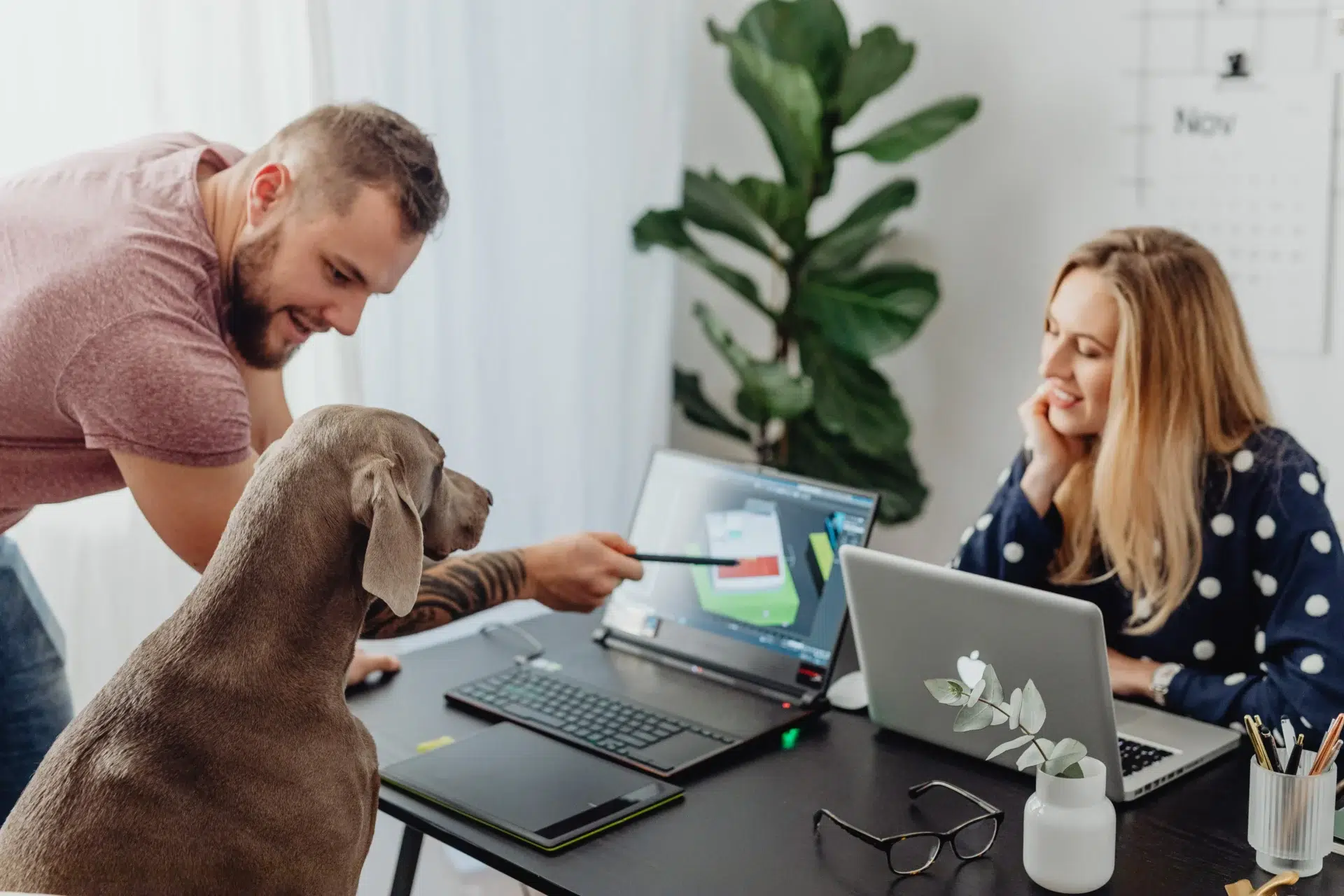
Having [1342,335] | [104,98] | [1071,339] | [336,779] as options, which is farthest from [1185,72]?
[336,779]

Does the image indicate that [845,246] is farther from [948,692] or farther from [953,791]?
[948,692]

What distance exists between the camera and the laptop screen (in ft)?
5.71

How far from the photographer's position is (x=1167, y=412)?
5.83 ft

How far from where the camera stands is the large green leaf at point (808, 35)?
2.82m

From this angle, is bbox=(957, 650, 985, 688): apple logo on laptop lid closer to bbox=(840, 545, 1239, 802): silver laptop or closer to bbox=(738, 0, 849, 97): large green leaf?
bbox=(840, 545, 1239, 802): silver laptop

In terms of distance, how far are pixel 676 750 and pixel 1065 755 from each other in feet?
1.68

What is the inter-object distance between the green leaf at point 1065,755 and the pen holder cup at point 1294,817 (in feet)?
0.63

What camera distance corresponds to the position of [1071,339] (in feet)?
6.15

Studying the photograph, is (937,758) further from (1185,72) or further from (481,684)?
(1185,72)

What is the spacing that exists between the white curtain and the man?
49 cm

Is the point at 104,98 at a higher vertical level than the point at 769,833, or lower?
higher

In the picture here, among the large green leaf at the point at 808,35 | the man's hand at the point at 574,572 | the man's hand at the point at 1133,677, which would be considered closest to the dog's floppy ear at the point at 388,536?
the man's hand at the point at 574,572

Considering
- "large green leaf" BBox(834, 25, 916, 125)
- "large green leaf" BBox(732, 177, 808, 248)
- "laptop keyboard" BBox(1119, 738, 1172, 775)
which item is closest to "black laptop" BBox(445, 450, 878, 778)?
"laptop keyboard" BBox(1119, 738, 1172, 775)

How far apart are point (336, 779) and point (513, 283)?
176cm
